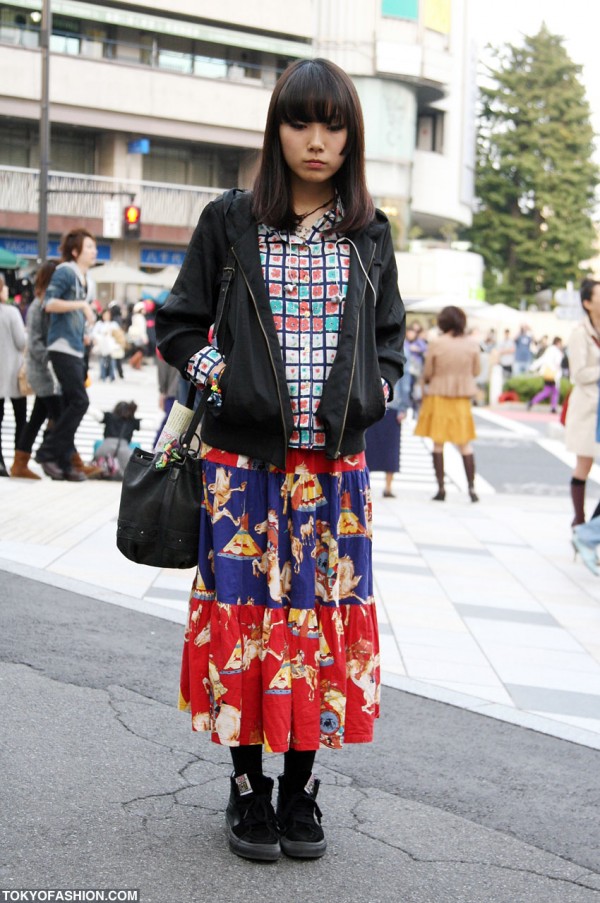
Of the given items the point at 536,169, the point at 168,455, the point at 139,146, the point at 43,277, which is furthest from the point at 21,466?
the point at 536,169

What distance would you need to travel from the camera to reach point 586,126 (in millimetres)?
62812

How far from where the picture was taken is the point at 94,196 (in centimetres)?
4159

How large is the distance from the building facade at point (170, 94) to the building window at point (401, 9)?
42 mm

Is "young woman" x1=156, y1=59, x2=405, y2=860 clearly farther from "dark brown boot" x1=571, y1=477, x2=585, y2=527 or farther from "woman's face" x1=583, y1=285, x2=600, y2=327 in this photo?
"dark brown boot" x1=571, y1=477, x2=585, y2=527

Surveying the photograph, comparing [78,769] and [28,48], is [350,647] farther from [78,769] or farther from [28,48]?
[28,48]

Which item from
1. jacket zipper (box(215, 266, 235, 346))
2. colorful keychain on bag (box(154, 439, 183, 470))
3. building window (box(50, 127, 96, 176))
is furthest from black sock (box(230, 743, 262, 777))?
building window (box(50, 127, 96, 176))

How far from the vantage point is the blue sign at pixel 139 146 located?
42.3 meters

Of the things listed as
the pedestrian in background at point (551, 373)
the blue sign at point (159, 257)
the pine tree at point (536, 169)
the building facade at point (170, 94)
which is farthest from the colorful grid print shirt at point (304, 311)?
the pine tree at point (536, 169)

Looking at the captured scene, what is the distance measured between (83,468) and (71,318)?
5.63 feet

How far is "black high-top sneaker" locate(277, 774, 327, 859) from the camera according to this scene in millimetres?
3219

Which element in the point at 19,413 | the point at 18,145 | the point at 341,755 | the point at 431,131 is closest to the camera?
the point at 341,755

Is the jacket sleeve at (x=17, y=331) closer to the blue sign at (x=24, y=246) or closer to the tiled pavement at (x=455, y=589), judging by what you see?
the tiled pavement at (x=455, y=589)

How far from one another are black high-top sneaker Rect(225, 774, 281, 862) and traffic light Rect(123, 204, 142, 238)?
968 inches

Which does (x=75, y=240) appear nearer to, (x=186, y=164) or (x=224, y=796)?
(x=224, y=796)
